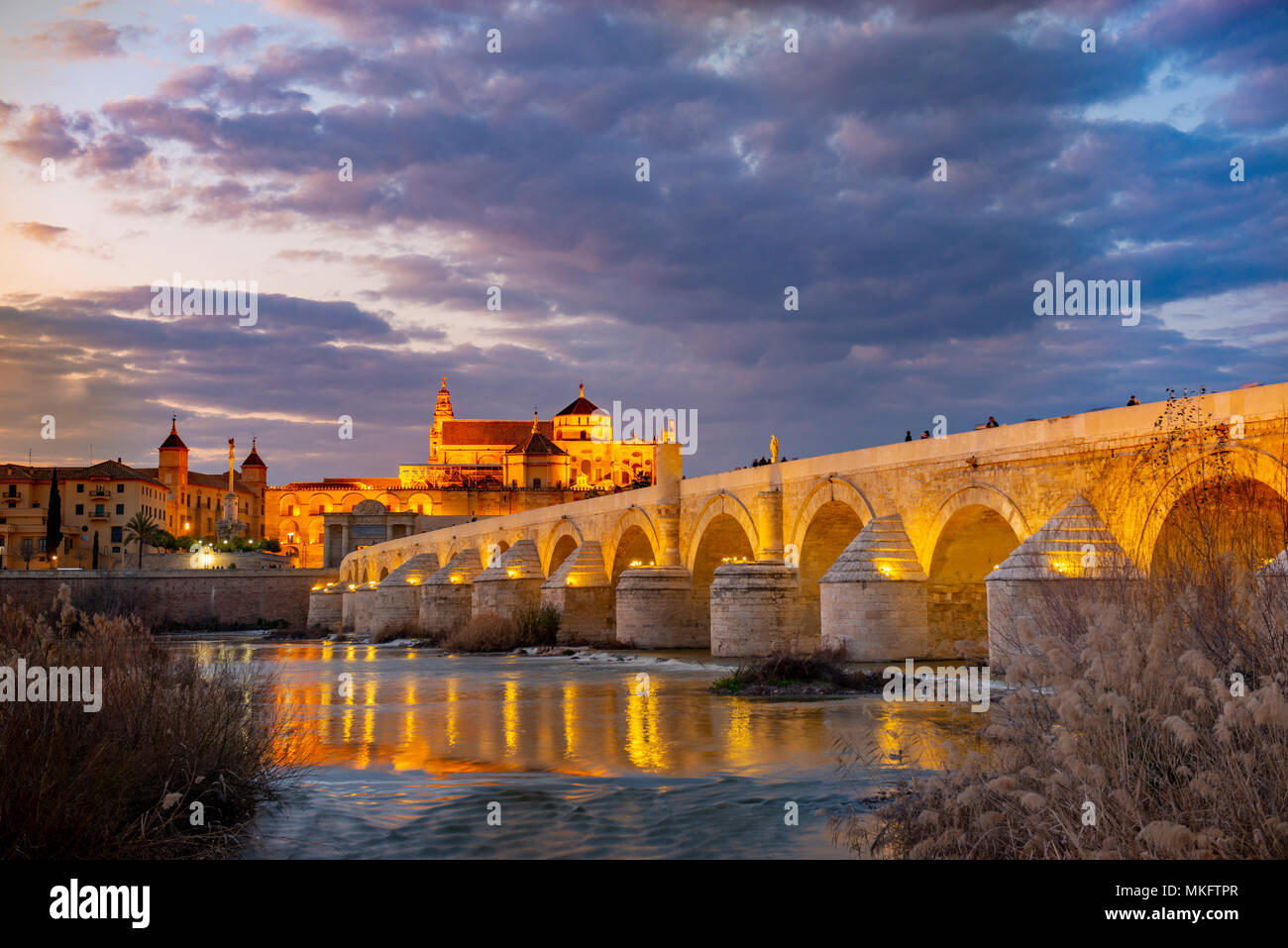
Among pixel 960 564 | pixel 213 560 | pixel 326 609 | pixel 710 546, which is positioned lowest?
pixel 326 609

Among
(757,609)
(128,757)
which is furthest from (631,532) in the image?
(128,757)

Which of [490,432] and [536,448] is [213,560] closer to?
[536,448]

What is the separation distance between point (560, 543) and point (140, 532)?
4246cm

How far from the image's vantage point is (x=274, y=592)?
199 ft

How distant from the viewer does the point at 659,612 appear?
27297 mm

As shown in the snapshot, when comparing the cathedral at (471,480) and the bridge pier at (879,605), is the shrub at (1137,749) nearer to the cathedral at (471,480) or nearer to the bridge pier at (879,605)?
the bridge pier at (879,605)

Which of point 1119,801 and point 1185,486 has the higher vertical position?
point 1185,486

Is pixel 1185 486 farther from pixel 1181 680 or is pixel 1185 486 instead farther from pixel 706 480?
pixel 706 480

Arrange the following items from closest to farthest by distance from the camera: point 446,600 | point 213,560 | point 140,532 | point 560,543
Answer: point 560,543 → point 446,600 → point 213,560 → point 140,532

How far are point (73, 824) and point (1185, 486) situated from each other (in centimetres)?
1346

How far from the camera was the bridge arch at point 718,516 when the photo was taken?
82.3 feet

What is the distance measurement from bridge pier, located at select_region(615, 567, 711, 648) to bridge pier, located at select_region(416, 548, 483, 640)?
11325 mm

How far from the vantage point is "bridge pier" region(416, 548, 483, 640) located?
A: 125 ft
